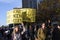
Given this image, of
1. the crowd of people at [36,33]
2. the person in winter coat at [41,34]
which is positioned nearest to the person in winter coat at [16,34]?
the crowd of people at [36,33]

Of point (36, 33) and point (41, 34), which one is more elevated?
point (41, 34)

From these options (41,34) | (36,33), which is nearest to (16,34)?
(41,34)

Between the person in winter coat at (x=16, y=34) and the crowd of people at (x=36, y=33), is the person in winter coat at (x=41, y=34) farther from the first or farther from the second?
the person in winter coat at (x=16, y=34)

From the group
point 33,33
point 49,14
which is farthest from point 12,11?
point 33,33

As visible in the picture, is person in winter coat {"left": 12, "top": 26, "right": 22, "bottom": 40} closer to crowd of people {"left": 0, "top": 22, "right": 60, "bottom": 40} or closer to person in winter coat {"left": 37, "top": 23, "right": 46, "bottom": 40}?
crowd of people {"left": 0, "top": 22, "right": 60, "bottom": 40}

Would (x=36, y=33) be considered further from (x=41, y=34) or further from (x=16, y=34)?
(x=16, y=34)

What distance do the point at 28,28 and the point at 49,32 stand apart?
55.1 inches

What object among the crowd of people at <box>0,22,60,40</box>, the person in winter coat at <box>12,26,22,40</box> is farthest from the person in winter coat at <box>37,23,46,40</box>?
the person in winter coat at <box>12,26,22,40</box>

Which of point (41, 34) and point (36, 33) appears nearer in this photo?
point (41, 34)

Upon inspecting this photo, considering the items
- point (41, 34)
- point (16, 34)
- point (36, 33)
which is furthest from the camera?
point (36, 33)

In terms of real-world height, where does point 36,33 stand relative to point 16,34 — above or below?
below

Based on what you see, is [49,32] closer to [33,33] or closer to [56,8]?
[33,33]

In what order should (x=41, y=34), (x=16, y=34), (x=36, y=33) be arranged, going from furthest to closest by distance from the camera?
(x=36, y=33) → (x=16, y=34) → (x=41, y=34)

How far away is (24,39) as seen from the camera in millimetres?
17484
